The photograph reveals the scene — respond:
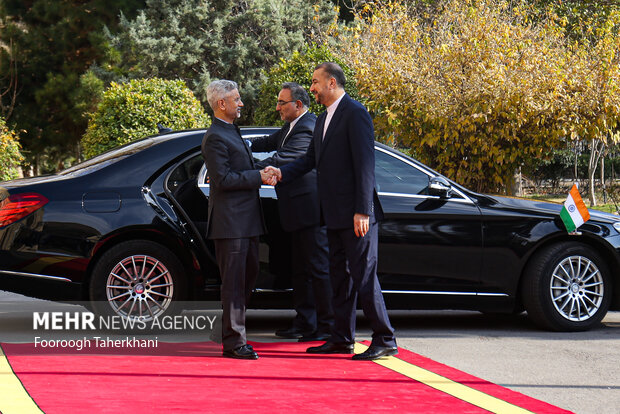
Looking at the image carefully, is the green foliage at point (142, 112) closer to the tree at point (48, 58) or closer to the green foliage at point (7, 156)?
the green foliage at point (7, 156)

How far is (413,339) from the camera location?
23.6 feet

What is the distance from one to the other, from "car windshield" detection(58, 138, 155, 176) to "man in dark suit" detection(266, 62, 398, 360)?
150 centimetres

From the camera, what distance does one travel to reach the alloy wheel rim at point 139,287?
6.85 m

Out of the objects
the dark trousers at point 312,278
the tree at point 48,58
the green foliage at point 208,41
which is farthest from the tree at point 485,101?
the tree at point 48,58

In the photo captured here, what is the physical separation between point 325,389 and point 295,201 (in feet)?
5.85

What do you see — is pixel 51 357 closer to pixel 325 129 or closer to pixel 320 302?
pixel 320 302

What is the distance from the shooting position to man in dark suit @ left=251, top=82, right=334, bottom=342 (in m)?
6.68

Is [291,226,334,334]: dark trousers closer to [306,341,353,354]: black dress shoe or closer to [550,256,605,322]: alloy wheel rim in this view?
[306,341,353,354]: black dress shoe

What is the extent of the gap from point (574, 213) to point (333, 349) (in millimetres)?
2455

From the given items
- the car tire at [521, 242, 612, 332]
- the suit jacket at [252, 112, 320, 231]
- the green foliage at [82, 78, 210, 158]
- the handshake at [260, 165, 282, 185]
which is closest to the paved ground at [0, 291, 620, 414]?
the car tire at [521, 242, 612, 332]

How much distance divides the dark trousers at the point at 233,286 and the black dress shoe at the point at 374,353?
815 millimetres

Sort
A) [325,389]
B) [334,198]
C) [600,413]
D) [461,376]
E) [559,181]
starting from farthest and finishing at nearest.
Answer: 1. [559,181]
2. [334,198]
3. [461,376]
4. [325,389]
5. [600,413]

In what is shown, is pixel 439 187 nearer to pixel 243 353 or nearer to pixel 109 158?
pixel 243 353

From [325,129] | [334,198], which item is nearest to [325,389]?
[334,198]
